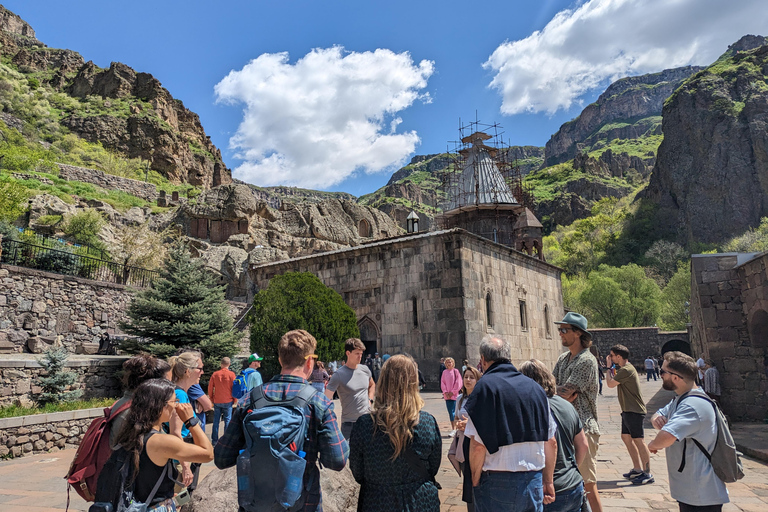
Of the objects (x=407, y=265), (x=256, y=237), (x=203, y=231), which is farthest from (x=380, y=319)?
(x=203, y=231)

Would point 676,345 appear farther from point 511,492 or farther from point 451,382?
point 511,492

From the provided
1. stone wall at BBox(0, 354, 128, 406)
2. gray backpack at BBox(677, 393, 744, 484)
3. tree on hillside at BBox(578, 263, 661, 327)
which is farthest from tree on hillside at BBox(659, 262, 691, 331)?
gray backpack at BBox(677, 393, 744, 484)

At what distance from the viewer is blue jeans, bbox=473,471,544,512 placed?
2627mm

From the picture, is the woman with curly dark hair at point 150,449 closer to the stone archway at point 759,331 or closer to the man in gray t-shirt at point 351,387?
the man in gray t-shirt at point 351,387

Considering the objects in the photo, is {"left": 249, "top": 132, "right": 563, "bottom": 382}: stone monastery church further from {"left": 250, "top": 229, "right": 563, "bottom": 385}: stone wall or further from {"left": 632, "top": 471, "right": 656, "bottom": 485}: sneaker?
{"left": 632, "top": 471, "right": 656, "bottom": 485}: sneaker

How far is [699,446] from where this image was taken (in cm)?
301

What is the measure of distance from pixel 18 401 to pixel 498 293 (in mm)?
13151

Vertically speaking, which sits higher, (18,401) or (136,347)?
(136,347)

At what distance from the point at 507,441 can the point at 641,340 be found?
3307 centimetres

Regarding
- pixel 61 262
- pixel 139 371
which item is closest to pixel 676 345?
pixel 61 262

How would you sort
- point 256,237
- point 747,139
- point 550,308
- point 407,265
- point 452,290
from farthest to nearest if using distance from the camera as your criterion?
point 747,139 < point 256,237 < point 550,308 < point 407,265 < point 452,290

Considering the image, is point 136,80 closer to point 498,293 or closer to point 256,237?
point 256,237

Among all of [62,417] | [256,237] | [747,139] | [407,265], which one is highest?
[747,139]

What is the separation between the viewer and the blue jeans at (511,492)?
2627mm
